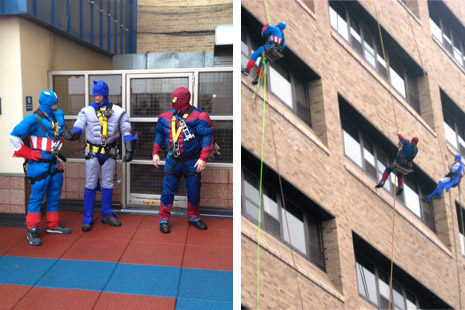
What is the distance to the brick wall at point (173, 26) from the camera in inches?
242

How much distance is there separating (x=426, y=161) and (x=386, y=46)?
48cm

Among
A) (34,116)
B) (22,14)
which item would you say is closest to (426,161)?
(34,116)

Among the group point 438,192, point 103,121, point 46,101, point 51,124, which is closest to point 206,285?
point 438,192

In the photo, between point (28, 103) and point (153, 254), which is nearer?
point (153, 254)

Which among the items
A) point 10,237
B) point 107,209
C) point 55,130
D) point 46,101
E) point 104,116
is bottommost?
point 10,237

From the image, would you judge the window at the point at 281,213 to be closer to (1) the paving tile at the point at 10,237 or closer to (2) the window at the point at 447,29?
(2) the window at the point at 447,29

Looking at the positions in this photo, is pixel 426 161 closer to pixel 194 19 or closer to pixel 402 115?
pixel 402 115

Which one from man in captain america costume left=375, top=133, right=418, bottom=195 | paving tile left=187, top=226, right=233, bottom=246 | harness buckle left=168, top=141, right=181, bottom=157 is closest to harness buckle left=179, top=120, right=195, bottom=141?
harness buckle left=168, top=141, right=181, bottom=157

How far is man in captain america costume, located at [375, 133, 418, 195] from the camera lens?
1250 millimetres

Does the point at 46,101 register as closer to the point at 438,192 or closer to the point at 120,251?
the point at 120,251

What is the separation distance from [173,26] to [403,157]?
5.97 meters

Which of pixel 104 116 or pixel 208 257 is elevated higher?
pixel 104 116

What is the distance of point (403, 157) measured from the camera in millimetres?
1250

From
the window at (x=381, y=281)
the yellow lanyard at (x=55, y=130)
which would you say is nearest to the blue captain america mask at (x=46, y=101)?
the yellow lanyard at (x=55, y=130)
